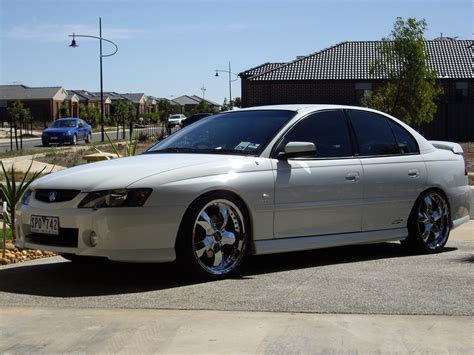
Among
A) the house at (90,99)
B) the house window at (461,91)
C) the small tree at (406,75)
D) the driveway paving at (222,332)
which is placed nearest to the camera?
the driveway paving at (222,332)

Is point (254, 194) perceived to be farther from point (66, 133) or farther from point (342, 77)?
point (342, 77)

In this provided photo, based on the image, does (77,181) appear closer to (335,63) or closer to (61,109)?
(335,63)

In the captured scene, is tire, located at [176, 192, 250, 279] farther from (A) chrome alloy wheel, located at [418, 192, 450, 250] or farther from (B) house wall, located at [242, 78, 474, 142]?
(B) house wall, located at [242, 78, 474, 142]

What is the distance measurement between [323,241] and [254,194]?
911 mm

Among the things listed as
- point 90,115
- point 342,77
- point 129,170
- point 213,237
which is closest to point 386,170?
point 213,237

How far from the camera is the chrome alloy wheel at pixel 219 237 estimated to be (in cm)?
625

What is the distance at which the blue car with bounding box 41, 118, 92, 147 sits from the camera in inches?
1654

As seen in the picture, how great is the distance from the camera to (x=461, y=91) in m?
49.3

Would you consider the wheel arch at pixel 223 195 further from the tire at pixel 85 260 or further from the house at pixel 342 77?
the house at pixel 342 77

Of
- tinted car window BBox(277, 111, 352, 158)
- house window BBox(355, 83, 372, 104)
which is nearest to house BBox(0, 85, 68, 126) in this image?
house window BBox(355, 83, 372, 104)

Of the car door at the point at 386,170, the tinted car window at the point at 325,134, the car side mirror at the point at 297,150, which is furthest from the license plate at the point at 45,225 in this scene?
the car door at the point at 386,170

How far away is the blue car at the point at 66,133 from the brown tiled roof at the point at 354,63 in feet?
40.2

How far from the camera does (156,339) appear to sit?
4.60m

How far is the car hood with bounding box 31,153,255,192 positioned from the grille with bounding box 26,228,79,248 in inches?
13.3
